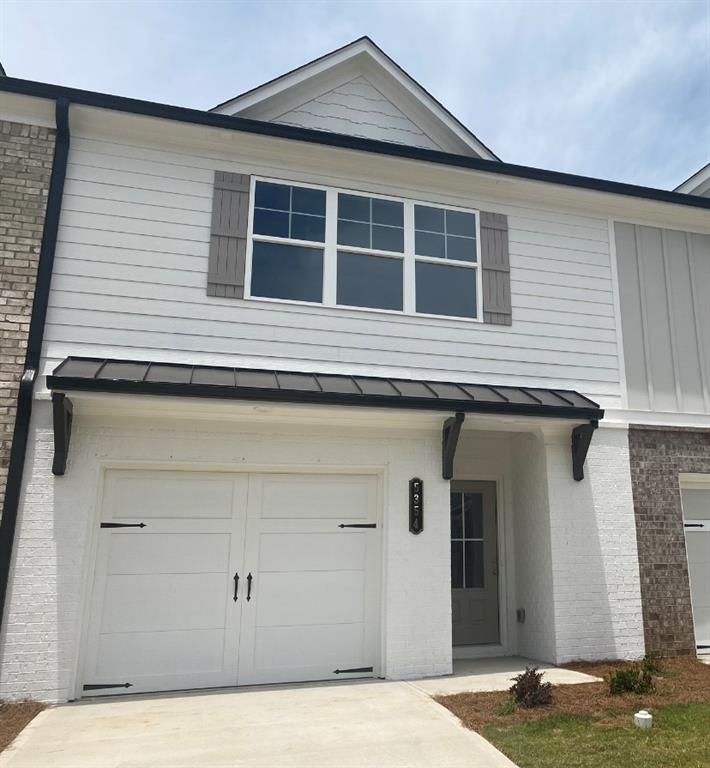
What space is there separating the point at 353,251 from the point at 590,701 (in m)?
5.68

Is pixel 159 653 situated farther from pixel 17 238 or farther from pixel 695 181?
pixel 695 181

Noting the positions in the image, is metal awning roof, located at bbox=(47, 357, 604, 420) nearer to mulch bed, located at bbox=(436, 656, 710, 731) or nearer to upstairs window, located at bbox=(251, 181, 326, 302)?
upstairs window, located at bbox=(251, 181, 326, 302)

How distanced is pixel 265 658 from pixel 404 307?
453 centimetres

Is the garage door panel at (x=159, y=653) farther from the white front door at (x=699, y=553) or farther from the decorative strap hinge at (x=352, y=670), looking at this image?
the white front door at (x=699, y=553)

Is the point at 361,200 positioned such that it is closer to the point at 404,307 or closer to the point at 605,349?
→ the point at 404,307

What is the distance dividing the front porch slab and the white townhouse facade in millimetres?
240

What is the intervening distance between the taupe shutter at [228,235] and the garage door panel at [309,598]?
11.2 ft

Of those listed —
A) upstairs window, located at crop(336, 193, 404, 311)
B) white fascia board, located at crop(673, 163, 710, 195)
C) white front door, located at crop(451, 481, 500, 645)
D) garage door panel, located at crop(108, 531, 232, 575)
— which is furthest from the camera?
white fascia board, located at crop(673, 163, 710, 195)

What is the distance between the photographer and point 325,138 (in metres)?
7.91

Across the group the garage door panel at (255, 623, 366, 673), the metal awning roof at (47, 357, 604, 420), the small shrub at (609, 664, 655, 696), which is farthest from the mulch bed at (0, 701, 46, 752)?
the small shrub at (609, 664, 655, 696)

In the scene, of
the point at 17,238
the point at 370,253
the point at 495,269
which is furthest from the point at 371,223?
the point at 17,238

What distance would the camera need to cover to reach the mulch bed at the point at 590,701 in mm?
5539

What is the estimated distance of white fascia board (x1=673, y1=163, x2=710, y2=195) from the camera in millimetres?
10453

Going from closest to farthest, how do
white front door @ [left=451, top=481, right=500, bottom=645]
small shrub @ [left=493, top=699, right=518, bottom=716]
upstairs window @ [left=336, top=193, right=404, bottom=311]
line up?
1. small shrub @ [left=493, top=699, right=518, bottom=716]
2. upstairs window @ [left=336, top=193, right=404, bottom=311]
3. white front door @ [left=451, top=481, right=500, bottom=645]
